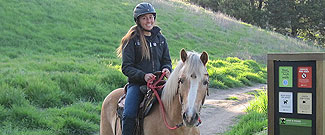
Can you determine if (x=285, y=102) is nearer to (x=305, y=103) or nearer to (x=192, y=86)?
(x=305, y=103)

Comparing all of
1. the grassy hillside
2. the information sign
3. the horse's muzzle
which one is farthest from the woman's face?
the grassy hillside

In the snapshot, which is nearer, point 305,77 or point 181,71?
point 305,77

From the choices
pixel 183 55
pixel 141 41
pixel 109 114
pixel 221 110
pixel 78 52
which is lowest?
pixel 221 110

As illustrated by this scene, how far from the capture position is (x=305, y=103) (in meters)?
3.01

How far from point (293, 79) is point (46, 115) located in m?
5.42

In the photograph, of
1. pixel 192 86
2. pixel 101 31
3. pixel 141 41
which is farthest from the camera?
pixel 101 31

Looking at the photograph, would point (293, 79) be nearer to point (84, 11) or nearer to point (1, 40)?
point (1, 40)

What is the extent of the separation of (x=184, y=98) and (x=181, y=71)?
0.96 feet

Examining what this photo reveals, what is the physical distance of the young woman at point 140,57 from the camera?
4020mm

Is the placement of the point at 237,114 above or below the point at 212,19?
below

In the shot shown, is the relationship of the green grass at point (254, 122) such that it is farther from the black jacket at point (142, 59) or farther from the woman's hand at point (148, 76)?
the woman's hand at point (148, 76)

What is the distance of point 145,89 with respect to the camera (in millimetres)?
4156

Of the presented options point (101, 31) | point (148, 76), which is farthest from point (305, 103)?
point (101, 31)

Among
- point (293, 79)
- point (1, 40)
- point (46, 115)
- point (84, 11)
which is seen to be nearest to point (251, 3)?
point (84, 11)
